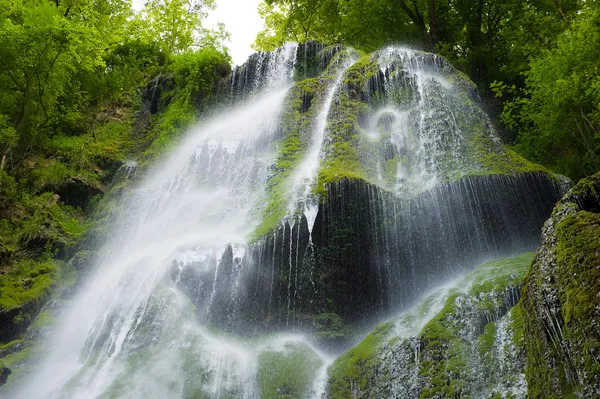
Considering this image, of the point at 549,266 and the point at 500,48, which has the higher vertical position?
the point at 500,48

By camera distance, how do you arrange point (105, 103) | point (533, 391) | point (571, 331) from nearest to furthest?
point (571, 331), point (533, 391), point (105, 103)

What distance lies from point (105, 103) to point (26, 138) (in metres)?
4.26

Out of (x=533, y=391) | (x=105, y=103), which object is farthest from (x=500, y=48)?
(x=533, y=391)

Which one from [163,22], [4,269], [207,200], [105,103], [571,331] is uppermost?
[163,22]

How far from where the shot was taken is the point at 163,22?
23031mm

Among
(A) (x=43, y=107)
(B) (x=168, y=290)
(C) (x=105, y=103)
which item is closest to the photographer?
(B) (x=168, y=290)

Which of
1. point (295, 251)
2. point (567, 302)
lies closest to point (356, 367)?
point (295, 251)

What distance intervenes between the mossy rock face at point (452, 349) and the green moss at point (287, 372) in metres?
0.44

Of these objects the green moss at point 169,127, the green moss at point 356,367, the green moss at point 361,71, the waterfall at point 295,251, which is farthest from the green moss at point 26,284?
the green moss at point 361,71

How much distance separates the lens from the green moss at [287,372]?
276 inches

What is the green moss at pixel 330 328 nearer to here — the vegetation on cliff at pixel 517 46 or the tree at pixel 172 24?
the vegetation on cliff at pixel 517 46

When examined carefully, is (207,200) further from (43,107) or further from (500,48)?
(500,48)

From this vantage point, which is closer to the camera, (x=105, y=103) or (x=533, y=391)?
(x=533, y=391)

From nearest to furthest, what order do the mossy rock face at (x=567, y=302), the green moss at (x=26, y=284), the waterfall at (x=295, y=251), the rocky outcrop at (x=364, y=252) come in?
the mossy rock face at (x=567, y=302) < the waterfall at (x=295, y=251) < the rocky outcrop at (x=364, y=252) < the green moss at (x=26, y=284)
